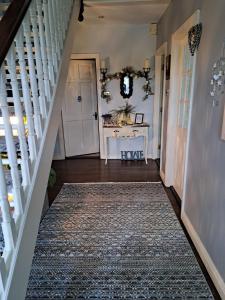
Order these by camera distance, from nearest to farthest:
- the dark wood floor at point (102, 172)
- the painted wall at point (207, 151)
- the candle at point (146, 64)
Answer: the painted wall at point (207, 151) → the dark wood floor at point (102, 172) → the candle at point (146, 64)

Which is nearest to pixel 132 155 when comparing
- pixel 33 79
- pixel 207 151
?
pixel 207 151

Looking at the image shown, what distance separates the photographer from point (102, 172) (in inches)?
157

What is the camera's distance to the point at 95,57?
4.22 metres

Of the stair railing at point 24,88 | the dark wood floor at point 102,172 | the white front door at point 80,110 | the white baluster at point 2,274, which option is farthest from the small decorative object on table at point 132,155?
the white baluster at point 2,274

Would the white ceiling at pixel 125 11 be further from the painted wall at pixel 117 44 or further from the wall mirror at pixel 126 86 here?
the wall mirror at pixel 126 86

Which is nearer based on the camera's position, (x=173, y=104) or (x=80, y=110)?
(x=173, y=104)

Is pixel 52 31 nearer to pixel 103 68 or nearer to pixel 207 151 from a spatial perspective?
pixel 207 151

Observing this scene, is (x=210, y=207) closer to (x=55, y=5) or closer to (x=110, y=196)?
(x=110, y=196)

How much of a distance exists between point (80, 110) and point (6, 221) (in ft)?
12.9

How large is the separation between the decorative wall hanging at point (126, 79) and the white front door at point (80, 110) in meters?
0.47

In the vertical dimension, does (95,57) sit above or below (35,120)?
above

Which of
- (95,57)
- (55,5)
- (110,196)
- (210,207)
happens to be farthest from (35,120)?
(95,57)

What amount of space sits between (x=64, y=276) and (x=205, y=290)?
110 centimetres

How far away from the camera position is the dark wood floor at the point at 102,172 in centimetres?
357
